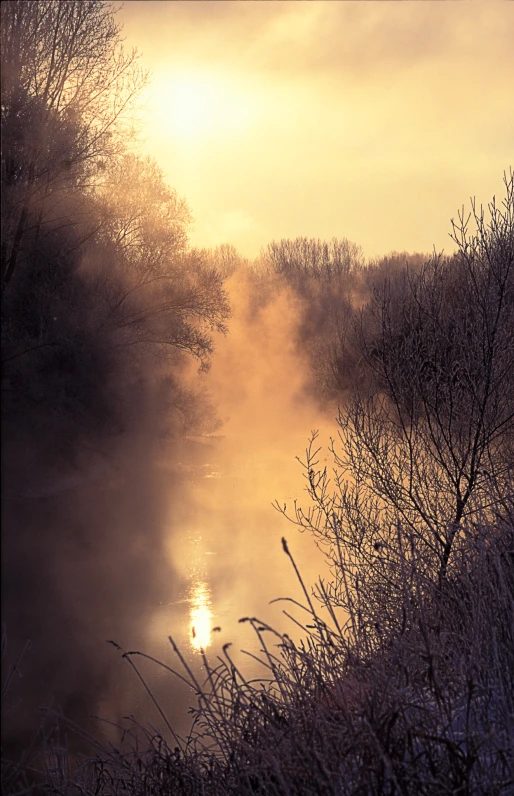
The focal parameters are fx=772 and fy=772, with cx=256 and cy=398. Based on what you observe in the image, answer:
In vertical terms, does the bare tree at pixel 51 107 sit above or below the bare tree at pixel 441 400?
above

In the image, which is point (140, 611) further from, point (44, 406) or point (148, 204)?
point (148, 204)

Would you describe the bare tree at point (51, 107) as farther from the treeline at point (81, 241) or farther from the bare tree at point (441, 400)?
the bare tree at point (441, 400)

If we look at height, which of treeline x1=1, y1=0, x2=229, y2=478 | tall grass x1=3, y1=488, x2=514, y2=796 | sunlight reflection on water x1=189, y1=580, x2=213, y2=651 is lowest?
tall grass x1=3, y1=488, x2=514, y2=796

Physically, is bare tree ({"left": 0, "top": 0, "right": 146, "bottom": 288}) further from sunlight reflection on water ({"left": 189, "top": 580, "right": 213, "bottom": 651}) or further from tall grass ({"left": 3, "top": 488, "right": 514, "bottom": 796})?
tall grass ({"left": 3, "top": 488, "right": 514, "bottom": 796})

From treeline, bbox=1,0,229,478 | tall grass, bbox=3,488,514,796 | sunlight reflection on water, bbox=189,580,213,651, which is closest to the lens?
tall grass, bbox=3,488,514,796

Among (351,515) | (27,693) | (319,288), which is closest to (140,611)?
(27,693)

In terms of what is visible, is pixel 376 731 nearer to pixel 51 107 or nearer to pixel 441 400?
pixel 441 400

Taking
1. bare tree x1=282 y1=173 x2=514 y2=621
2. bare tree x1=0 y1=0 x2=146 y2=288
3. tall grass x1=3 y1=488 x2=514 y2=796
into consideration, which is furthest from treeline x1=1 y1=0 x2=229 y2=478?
tall grass x1=3 y1=488 x2=514 y2=796

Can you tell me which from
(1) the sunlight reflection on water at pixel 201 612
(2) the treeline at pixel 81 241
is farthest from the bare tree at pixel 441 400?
(2) the treeline at pixel 81 241

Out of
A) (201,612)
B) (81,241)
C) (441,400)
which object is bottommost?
(201,612)

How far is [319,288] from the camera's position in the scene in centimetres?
4091

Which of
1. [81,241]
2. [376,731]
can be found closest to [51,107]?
[81,241]

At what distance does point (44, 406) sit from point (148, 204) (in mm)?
9287

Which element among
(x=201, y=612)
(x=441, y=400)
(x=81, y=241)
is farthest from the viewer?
(x=81, y=241)
